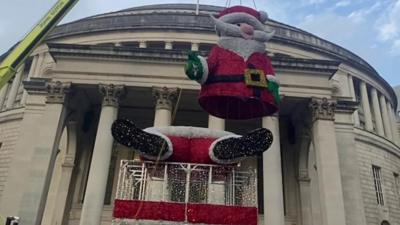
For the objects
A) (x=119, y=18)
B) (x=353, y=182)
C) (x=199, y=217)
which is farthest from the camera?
(x=119, y=18)

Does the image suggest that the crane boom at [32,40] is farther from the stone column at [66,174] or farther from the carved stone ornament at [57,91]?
the stone column at [66,174]

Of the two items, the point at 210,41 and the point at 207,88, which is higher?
the point at 210,41

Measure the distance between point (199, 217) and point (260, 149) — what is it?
78.6 inches

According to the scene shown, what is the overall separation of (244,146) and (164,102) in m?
15.0

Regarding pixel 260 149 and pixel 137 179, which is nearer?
pixel 260 149

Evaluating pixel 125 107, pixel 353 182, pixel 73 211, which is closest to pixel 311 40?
pixel 353 182

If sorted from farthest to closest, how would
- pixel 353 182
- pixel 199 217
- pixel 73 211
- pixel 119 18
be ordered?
pixel 119 18 → pixel 73 211 → pixel 353 182 → pixel 199 217

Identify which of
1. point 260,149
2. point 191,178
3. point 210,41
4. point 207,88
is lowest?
point 191,178

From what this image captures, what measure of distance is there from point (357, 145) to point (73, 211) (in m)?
25.1

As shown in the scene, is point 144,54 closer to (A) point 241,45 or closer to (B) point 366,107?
(A) point 241,45

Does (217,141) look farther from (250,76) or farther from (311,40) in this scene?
(311,40)

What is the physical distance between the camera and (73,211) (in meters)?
27.0

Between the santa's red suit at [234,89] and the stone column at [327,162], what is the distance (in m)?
13.0

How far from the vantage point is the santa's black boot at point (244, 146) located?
868 cm
